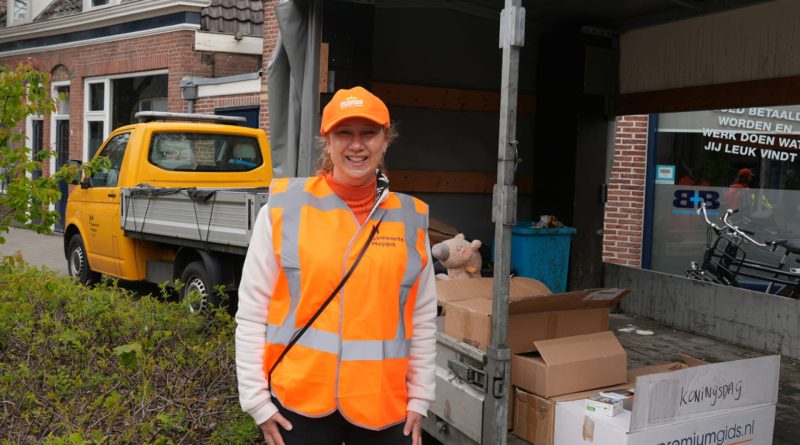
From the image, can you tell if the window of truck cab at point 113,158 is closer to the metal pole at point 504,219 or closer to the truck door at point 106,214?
the truck door at point 106,214

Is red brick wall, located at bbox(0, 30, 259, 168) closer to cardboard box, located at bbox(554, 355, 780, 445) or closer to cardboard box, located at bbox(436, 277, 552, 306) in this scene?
cardboard box, located at bbox(436, 277, 552, 306)

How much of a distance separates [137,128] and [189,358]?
13.3 ft

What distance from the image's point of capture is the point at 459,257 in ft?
Answer: 18.3

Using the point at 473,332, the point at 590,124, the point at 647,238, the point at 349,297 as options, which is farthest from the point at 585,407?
the point at 647,238

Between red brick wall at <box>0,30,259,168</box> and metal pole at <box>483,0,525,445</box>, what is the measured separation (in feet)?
40.1

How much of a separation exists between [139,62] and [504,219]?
13.8 meters

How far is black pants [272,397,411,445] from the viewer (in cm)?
245

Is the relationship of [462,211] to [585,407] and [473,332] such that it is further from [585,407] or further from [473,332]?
[585,407]

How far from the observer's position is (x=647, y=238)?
10172 mm

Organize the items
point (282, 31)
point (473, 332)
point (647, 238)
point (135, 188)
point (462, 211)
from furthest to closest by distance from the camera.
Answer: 1. point (647, 238)
2. point (135, 188)
3. point (462, 211)
4. point (282, 31)
5. point (473, 332)

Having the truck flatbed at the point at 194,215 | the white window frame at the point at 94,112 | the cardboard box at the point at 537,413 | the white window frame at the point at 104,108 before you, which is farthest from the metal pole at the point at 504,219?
the white window frame at the point at 94,112

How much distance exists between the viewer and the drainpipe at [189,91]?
14.7 metres

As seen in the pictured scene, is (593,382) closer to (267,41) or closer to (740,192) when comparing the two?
(740,192)

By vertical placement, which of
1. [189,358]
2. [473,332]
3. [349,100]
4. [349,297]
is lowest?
[189,358]
